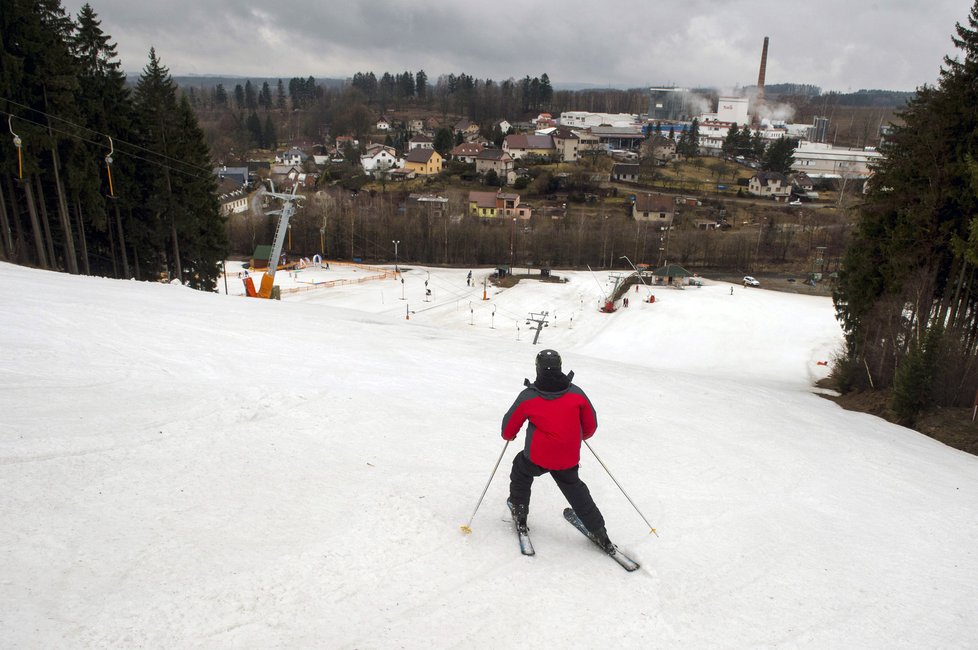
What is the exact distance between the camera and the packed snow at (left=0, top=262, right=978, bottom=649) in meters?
3.19

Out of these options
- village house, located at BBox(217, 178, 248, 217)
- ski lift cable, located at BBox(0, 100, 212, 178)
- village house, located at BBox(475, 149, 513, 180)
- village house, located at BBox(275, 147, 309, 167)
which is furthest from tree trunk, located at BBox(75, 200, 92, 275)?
village house, located at BBox(275, 147, 309, 167)

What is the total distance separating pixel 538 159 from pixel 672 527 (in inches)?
3578

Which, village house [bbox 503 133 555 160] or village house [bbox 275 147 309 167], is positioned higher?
village house [bbox 503 133 555 160]

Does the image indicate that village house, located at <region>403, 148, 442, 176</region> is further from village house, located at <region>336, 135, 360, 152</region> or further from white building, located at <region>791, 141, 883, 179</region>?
white building, located at <region>791, 141, 883, 179</region>

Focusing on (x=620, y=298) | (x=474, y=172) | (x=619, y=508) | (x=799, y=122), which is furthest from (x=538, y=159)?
(x=799, y=122)

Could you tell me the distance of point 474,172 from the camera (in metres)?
86.6

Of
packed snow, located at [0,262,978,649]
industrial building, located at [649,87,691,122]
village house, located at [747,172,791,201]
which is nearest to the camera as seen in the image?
packed snow, located at [0,262,978,649]

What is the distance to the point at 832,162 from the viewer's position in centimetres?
9944

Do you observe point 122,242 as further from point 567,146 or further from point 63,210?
point 567,146

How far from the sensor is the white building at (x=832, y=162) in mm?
93812

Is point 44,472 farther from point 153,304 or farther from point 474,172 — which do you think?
point 474,172

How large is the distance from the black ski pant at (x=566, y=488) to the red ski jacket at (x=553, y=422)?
0.09 metres

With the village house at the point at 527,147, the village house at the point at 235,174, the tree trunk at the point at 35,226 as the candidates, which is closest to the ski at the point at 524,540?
the tree trunk at the point at 35,226

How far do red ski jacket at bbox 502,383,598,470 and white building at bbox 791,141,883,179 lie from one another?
4082 inches
